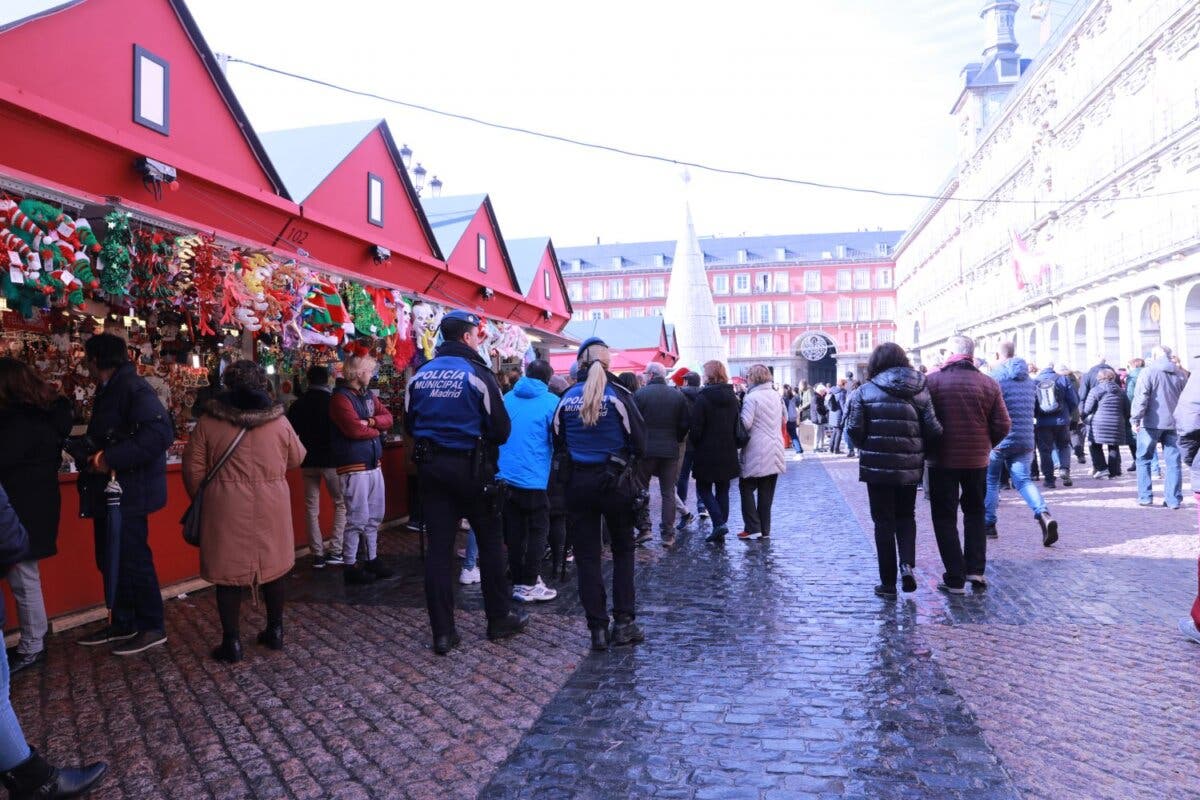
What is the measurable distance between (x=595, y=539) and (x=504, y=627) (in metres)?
0.82

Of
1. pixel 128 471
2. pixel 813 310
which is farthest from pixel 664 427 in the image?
pixel 813 310

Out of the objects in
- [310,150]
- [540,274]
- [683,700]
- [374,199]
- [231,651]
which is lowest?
[683,700]

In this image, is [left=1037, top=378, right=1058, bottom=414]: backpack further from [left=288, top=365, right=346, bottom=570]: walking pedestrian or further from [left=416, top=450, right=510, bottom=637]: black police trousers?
[left=288, top=365, right=346, bottom=570]: walking pedestrian

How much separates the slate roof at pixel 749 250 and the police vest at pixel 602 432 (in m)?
76.3

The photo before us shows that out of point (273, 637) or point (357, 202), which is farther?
point (357, 202)

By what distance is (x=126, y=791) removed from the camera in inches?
121

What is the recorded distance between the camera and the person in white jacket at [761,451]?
26.9 ft

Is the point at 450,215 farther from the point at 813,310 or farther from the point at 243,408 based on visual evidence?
the point at 813,310

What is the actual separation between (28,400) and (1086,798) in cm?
526

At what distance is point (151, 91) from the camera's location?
24.2 ft

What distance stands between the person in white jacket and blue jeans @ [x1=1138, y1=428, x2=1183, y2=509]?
187 inches

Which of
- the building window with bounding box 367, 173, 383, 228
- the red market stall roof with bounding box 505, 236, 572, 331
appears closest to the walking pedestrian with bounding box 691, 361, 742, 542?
the building window with bounding box 367, 173, 383, 228

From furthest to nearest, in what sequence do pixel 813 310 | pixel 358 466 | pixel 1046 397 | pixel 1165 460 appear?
1. pixel 813 310
2. pixel 1046 397
3. pixel 1165 460
4. pixel 358 466

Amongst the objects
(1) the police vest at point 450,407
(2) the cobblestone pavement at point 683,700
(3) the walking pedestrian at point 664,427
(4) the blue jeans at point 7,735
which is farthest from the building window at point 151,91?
(4) the blue jeans at point 7,735
